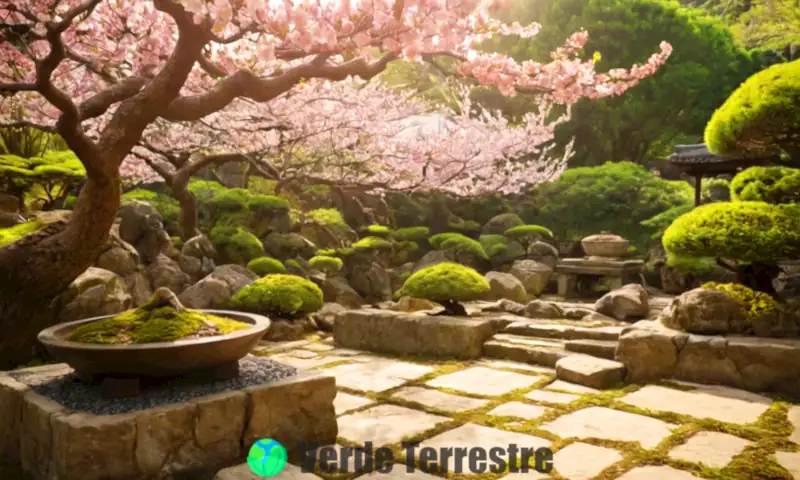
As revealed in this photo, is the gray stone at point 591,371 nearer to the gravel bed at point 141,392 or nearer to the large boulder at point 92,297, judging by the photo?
the gravel bed at point 141,392

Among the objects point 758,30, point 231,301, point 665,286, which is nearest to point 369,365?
point 231,301

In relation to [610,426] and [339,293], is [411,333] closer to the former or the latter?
[610,426]

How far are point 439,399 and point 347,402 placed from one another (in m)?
0.82

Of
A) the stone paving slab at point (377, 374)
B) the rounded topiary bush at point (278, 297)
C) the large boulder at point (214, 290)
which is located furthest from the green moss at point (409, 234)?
the stone paving slab at point (377, 374)

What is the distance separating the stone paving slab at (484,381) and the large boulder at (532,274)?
879 centimetres

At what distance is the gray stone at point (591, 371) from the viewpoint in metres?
5.31

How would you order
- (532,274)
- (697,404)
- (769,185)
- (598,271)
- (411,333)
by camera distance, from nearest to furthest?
1. (697,404)
2. (769,185)
3. (411,333)
4. (598,271)
5. (532,274)

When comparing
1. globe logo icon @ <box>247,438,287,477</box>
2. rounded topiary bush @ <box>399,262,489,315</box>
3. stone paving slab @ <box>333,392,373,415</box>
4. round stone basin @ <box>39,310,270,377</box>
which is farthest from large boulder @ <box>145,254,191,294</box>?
globe logo icon @ <box>247,438,287,477</box>

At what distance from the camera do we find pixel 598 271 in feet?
41.1

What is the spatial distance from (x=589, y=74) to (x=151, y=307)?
5.00m

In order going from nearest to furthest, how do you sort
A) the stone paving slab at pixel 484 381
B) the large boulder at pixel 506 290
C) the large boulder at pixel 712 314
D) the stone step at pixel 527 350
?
the stone paving slab at pixel 484 381 → the large boulder at pixel 712 314 → the stone step at pixel 527 350 → the large boulder at pixel 506 290

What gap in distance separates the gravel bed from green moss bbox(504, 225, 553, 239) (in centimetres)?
1248

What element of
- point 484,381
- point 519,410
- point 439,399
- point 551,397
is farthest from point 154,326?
point 551,397

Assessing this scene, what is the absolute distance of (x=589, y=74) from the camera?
6.09 meters
